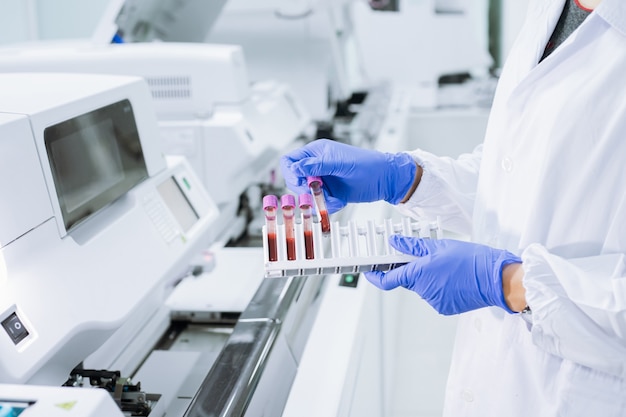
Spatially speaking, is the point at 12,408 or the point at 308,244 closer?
the point at 12,408

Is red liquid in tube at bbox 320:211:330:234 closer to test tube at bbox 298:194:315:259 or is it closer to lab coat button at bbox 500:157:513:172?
test tube at bbox 298:194:315:259

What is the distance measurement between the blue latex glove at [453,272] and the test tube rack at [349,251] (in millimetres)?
21

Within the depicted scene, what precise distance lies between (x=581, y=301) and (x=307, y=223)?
432 millimetres

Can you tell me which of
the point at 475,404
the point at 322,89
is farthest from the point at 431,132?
the point at 475,404

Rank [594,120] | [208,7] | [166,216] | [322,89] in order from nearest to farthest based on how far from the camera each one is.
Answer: [594,120], [166,216], [208,7], [322,89]

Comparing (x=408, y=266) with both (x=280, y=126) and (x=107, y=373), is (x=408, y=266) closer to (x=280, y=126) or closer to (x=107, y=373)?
(x=107, y=373)

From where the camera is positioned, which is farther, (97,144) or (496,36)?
(496,36)

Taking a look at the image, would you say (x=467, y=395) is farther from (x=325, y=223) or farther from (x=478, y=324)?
(x=325, y=223)

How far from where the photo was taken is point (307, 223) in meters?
0.97

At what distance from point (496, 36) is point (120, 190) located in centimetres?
554

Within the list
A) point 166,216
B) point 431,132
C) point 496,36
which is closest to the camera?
point 166,216

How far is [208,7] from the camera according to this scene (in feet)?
8.86

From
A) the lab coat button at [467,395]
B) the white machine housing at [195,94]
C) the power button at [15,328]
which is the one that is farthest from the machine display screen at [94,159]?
the lab coat button at [467,395]

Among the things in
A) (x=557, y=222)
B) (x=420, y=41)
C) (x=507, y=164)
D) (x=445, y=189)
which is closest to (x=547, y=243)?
(x=557, y=222)
